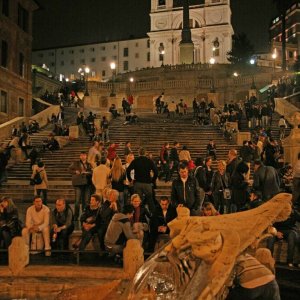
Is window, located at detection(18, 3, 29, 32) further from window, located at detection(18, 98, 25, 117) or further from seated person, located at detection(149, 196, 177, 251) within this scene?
seated person, located at detection(149, 196, 177, 251)

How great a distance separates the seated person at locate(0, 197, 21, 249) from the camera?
10242 mm

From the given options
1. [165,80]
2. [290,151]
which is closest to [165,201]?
[290,151]

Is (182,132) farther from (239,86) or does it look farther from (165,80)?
(165,80)

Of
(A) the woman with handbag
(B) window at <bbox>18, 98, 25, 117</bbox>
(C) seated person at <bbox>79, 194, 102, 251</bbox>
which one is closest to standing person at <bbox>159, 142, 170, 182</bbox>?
(A) the woman with handbag

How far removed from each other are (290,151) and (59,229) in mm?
10700

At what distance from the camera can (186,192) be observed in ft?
33.5

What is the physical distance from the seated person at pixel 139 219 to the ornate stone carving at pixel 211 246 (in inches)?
207

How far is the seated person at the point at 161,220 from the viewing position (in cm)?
981

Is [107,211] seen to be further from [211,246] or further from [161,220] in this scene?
[211,246]

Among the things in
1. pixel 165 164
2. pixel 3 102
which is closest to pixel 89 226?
pixel 165 164

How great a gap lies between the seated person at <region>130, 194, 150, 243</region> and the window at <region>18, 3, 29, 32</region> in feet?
114

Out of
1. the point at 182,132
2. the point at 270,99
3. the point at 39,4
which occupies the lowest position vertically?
the point at 182,132

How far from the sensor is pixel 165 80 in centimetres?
5581

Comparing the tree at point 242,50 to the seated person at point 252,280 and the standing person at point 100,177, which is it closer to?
the standing person at point 100,177
